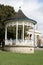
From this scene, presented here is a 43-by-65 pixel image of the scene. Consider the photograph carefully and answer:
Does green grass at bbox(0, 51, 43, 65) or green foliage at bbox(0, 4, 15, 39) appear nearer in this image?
green grass at bbox(0, 51, 43, 65)

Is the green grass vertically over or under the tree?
under

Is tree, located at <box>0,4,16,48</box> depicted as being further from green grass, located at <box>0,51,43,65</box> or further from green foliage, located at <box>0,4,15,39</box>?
green grass, located at <box>0,51,43,65</box>

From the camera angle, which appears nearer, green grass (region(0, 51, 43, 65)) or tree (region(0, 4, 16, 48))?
green grass (region(0, 51, 43, 65))

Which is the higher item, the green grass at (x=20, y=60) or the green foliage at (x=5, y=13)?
the green foliage at (x=5, y=13)

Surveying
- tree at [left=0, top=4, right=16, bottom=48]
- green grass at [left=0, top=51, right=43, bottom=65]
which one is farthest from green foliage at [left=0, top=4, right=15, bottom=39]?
green grass at [left=0, top=51, right=43, bottom=65]

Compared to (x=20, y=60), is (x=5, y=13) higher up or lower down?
higher up

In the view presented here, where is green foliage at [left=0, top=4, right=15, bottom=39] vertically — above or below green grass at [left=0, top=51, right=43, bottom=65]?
above

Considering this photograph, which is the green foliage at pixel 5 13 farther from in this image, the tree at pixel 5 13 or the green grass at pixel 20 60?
the green grass at pixel 20 60

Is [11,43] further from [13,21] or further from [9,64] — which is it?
[9,64]

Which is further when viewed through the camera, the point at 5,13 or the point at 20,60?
the point at 5,13

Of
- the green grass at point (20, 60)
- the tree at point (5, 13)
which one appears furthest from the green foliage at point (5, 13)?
the green grass at point (20, 60)

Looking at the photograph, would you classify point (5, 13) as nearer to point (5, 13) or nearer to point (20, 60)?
point (5, 13)

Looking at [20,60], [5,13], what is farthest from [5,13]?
[20,60]

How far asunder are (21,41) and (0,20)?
397 inches
